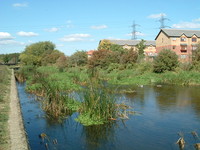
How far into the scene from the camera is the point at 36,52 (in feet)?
217

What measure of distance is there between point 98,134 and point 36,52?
6109cm

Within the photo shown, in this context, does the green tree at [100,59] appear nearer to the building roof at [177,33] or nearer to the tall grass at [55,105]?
the building roof at [177,33]

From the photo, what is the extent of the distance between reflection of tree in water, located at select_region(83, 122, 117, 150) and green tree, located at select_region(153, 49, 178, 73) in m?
18.5

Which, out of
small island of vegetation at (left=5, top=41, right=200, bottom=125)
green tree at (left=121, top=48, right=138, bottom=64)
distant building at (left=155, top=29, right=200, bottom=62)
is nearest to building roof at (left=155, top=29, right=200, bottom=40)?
distant building at (left=155, top=29, right=200, bottom=62)

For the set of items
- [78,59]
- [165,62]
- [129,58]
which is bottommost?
[165,62]

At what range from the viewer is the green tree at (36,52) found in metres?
54.8

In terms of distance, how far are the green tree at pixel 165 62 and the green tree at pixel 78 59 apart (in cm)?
1596

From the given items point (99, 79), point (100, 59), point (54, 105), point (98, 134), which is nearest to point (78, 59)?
point (100, 59)

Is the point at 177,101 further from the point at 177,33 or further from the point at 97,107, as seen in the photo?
the point at 177,33

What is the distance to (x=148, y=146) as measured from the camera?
24.0 feet

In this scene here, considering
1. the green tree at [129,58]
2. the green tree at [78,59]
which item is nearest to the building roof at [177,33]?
the green tree at [129,58]

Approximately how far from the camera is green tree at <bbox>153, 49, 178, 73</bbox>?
2634cm

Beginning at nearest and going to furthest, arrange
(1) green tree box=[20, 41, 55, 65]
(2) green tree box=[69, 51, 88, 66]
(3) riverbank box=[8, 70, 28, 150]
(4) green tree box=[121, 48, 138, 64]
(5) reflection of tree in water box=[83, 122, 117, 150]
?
(3) riverbank box=[8, 70, 28, 150] < (5) reflection of tree in water box=[83, 122, 117, 150] < (4) green tree box=[121, 48, 138, 64] < (2) green tree box=[69, 51, 88, 66] < (1) green tree box=[20, 41, 55, 65]

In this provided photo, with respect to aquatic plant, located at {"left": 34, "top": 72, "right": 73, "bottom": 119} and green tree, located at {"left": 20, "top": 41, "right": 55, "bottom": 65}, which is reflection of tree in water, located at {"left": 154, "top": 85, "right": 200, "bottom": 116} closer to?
aquatic plant, located at {"left": 34, "top": 72, "right": 73, "bottom": 119}
